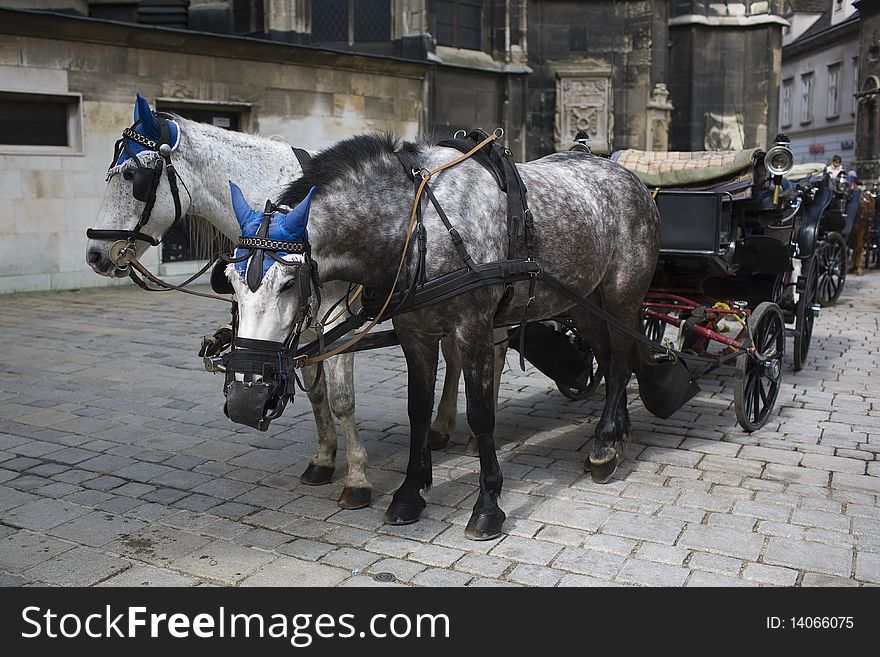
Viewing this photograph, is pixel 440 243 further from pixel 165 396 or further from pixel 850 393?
pixel 850 393


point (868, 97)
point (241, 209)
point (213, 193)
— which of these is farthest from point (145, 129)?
point (868, 97)

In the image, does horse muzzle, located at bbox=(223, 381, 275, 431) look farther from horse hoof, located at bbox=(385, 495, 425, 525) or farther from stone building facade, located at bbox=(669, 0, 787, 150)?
stone building facade, located at bbox=(669, 0, 787, 150)

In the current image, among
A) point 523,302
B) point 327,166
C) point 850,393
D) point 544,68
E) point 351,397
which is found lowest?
point 850,393

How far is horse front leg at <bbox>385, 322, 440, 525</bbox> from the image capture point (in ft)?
14.8

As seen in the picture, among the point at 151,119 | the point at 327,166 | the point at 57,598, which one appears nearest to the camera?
the point at 57,598

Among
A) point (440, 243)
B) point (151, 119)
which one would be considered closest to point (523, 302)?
point (440, 243)

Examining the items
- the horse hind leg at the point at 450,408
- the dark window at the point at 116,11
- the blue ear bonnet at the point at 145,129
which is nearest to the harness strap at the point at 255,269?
the blue ear bonnet at the point at 145,129

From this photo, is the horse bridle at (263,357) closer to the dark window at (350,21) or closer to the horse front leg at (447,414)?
the horse front leg at (447,414)

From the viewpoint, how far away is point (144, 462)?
5.57m

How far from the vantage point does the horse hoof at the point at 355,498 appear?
4.75m

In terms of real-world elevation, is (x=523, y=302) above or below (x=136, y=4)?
below

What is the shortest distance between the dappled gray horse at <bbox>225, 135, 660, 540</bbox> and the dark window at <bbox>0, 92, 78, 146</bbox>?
33.7 ft

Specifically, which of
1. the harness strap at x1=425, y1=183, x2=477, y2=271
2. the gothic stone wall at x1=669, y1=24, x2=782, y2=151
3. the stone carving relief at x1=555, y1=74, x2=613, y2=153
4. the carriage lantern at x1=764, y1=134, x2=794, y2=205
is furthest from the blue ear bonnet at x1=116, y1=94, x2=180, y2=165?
the gothic stone wall at x1=669, y1=24, x2=782, y2=151

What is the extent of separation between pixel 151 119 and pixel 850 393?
19.0ft
